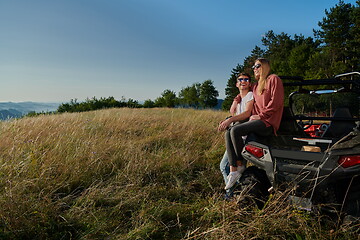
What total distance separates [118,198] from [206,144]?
326cm

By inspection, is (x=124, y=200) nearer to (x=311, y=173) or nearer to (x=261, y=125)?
(x=261, y=125)

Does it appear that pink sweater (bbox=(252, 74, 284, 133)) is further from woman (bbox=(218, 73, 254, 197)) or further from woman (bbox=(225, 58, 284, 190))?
woman (bbox=(218, 73, 254, 197))

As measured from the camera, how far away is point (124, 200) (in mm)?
2955

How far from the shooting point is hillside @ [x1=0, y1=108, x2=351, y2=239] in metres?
2.21

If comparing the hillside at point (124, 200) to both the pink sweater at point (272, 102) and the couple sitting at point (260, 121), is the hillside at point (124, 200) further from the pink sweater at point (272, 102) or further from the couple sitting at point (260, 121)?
the pink sweater at point (272, 102)

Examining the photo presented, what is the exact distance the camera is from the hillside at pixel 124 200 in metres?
Answer: 2.21

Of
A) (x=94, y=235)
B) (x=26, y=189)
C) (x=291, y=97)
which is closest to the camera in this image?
(x=94, y=235)

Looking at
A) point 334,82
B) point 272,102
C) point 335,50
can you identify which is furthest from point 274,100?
point 335,50

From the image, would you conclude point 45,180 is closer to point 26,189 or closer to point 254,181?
point 26,189

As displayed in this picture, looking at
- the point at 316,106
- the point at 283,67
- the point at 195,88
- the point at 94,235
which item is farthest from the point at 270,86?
the point at 195,88

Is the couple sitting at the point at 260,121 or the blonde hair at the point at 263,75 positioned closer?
the couple sitting at the point at 260,121

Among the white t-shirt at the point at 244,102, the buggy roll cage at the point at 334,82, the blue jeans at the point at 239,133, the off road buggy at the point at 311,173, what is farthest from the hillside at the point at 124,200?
the buggy roll cage at the point at 334,82

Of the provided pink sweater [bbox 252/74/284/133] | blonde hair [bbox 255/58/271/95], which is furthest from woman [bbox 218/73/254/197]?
pink sweater [bbox 252/74/284/133]

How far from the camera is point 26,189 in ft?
9.00
